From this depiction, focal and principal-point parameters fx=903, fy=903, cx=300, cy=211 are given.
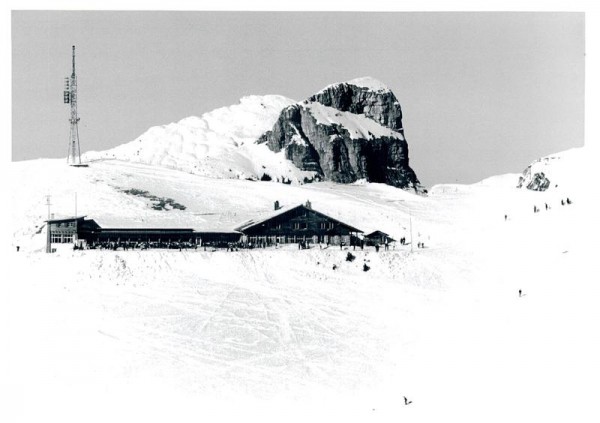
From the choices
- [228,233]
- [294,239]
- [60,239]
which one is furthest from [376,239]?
[60,239]

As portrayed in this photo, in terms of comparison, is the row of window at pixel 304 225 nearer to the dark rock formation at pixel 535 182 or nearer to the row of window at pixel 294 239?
the row of window at pixel 294 239

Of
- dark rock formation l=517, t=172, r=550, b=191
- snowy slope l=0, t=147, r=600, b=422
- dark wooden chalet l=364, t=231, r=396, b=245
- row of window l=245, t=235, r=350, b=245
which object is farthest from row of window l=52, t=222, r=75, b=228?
dark rock formation l=517, t=172, r=550, b=191

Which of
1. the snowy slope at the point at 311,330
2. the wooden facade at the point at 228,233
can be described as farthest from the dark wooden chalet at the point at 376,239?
the snowy slope at the point at 311,330

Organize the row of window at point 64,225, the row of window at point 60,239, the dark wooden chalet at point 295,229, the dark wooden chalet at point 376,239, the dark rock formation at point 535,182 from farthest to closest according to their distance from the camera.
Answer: the dark rock formation at point 535,182 → the dark wooden chalet at point 376,239 → the dark wooden chalet at point 295,229 → the row of window at point 64,225 → the row of window at point 60,239

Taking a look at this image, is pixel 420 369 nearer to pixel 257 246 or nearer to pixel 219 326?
pixel 219 326

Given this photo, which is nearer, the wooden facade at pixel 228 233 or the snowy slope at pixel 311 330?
the snowy slope at pixel 311 330

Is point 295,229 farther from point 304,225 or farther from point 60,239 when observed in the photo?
point 60,239

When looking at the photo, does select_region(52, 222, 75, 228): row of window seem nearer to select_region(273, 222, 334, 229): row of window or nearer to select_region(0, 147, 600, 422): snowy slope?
select_region(0, 147, 600, 422): snowy slope
